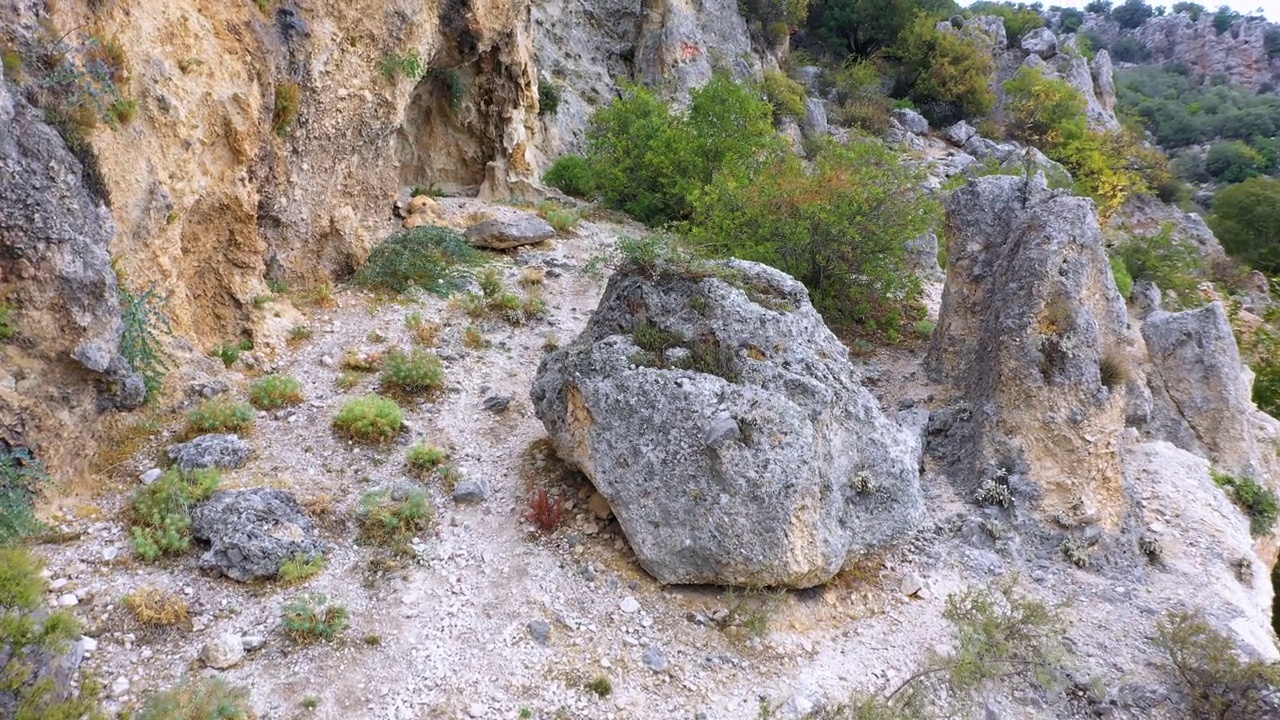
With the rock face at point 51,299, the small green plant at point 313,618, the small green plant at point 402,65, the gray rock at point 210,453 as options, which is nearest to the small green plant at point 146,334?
the rock face at point 51,299

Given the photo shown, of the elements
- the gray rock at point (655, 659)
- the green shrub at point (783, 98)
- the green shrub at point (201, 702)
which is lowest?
the green shrub at point (201, 702)

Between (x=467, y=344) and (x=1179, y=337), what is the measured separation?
11.6 m

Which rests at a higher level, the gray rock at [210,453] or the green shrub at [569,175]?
the green shrub at [569,175]

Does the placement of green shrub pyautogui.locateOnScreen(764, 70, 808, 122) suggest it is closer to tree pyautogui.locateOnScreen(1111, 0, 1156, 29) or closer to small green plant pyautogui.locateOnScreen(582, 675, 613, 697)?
small green plant pyautogui.locateOnScreen(582, 675, 613, 697)

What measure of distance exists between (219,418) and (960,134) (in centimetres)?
3139

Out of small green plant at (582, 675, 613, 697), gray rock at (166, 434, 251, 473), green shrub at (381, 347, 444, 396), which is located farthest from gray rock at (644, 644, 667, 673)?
green shrub at (381, 347, 444, 396)

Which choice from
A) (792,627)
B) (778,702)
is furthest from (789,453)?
(778,702)

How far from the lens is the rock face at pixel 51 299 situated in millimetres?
5410

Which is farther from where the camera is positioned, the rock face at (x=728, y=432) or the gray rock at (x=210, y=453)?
the gray rock at (x=210, y=453)

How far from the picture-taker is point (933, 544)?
7.28 metres

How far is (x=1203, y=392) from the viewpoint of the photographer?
10.8 m

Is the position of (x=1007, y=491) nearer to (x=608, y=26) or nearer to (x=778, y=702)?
(x=778, y=702)

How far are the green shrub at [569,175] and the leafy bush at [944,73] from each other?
21.5 m

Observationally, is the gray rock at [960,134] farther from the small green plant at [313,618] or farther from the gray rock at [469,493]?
the small green plant at [313,618]
